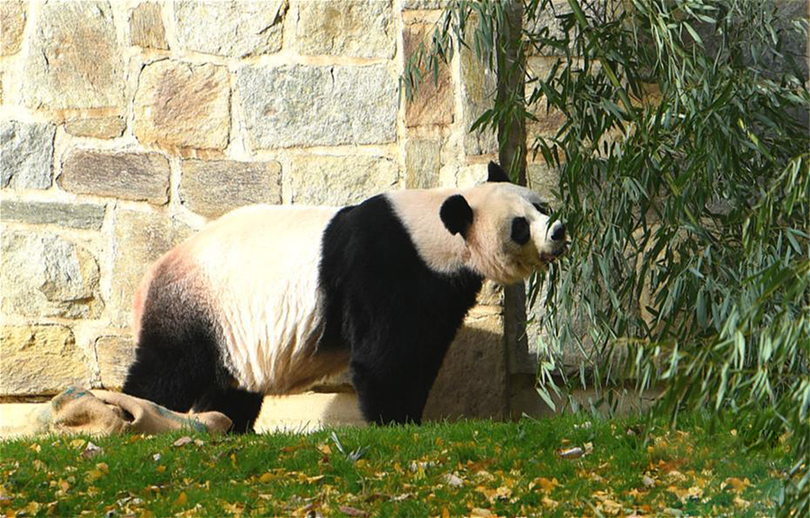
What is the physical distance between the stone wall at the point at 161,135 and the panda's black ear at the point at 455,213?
0.76m

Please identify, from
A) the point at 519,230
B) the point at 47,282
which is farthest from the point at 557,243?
the point at 47,282

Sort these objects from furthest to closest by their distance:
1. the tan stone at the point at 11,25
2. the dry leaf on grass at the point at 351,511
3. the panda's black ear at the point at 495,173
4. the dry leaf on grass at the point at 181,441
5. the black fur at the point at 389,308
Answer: the tan stone at the point at 11,25
the panda's black ear at the point at 495,173
the black fur at the point at 389,308
the dry leaf on grass at the point at 181,441
the dry leaf on grass at the point at 351,511

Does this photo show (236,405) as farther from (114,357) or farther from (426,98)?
(426,98)

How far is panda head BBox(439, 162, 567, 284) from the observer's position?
5453 mm

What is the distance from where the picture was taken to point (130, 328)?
20.7ft

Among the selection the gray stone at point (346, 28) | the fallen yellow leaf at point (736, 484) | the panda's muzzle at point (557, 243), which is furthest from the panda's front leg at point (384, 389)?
the gray stone at point (346, 28)

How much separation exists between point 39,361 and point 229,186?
144 cm

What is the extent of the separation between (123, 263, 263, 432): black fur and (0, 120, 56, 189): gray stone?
3.97 feet

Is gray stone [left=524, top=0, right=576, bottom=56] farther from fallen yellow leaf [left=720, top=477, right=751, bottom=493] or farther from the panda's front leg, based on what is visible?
fallen yellow leaf [left=720, top=477, right=751, bottom=493]

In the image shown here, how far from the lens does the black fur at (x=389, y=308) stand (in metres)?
5.37

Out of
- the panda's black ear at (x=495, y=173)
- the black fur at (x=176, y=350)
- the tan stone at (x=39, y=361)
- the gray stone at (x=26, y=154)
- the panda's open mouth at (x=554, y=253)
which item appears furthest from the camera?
the gray stone at (x=26, y=154)

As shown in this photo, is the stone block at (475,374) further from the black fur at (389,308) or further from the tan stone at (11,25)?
the tan stone at (11,25)

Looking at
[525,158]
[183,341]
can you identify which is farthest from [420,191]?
[183,341]

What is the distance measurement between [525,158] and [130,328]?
239cm
